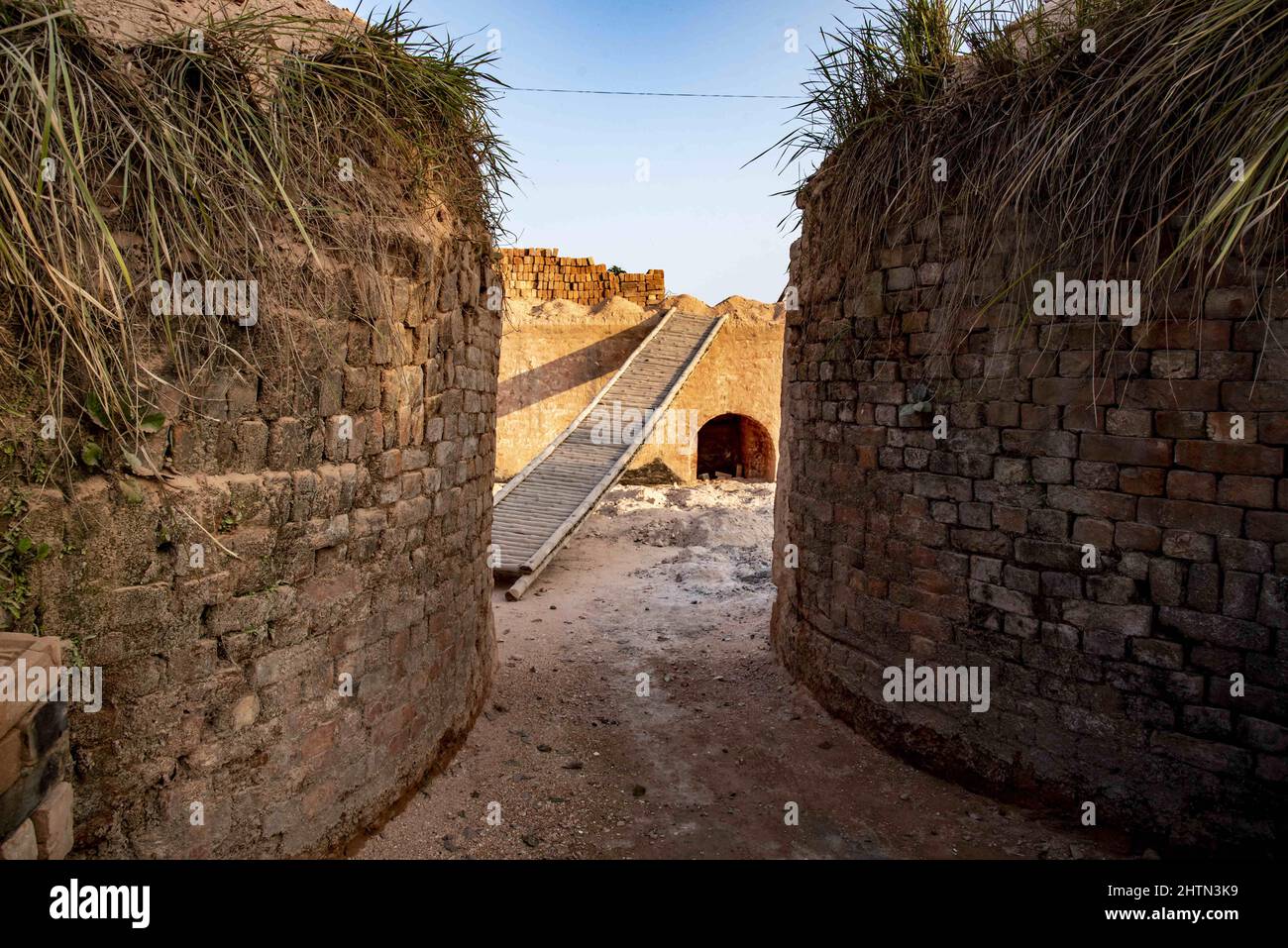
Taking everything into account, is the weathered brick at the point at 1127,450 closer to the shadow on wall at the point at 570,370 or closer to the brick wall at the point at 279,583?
the brick wall at the point at 279,583

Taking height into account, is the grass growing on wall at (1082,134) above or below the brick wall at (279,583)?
above

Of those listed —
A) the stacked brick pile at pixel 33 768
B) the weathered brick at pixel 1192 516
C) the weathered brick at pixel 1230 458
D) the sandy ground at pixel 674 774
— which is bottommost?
the sandy ground at pixel 674 774

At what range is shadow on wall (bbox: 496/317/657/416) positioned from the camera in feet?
47.9

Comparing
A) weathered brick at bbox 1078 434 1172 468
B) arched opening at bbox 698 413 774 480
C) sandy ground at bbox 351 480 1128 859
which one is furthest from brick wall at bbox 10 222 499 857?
arched opening at bbox 698 413 774 480

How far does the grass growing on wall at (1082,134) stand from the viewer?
2.78m

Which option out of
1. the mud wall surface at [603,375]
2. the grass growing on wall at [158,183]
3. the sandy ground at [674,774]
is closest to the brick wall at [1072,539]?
the sandy ground at [674,774]

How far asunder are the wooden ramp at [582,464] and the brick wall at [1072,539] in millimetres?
3227

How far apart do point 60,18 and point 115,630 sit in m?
1.90

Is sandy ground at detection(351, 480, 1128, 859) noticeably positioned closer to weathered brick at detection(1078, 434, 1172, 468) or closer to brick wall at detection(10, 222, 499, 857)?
brick wall at detection(10, 222, 499, 857)

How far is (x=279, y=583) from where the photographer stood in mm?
2840

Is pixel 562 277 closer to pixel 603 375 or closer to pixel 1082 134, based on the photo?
pixel 603 375

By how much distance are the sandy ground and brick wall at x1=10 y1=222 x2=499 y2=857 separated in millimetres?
535

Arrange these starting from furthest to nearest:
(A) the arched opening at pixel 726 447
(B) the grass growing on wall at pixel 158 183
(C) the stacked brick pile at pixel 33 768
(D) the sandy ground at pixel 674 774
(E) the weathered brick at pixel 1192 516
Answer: (A) the arched opening at pixel 726 447 → (D) the sandy ground at pixel 674 774 → (E) the weathered brick at pixel 1192 516 → (B) the grass growing on wall at pixel 158 183 → (C) the stacked brick pile at pixel 33 768

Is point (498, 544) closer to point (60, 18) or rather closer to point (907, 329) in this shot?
point (907, 329)
